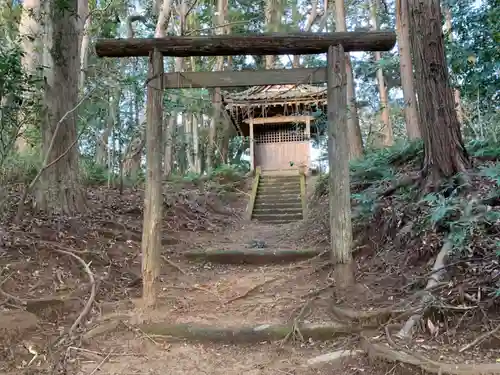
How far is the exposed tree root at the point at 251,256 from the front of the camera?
6.68m

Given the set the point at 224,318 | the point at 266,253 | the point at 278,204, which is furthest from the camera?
the point at 278,204

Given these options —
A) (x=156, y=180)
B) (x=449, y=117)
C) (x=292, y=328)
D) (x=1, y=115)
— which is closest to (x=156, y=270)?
(x=156, y=180)

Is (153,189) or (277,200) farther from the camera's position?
(277,200)

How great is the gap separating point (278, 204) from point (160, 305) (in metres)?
8.09

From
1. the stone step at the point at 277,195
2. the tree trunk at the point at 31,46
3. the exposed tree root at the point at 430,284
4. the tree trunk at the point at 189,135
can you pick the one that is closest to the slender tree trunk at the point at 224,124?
the tree trunk at the point at 189,135

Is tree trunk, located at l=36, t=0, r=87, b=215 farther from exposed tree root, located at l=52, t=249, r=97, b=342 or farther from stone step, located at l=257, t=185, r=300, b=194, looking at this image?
stone step, located at l=257, t=185, r=300, b=194

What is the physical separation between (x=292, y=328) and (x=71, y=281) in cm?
291

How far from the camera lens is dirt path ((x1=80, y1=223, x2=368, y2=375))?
392 centimetres

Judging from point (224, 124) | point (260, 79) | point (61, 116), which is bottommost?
point (61, 116)

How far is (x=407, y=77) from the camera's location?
1060 cm

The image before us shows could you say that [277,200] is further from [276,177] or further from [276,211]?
[276,177]

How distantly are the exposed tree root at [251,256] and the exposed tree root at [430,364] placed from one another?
3020 mm

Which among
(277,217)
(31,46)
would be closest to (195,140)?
(277,217)

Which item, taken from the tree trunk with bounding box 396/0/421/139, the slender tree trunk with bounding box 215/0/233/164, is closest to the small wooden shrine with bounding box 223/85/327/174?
the slender tree trunk with bounding box 215/0/233/164
